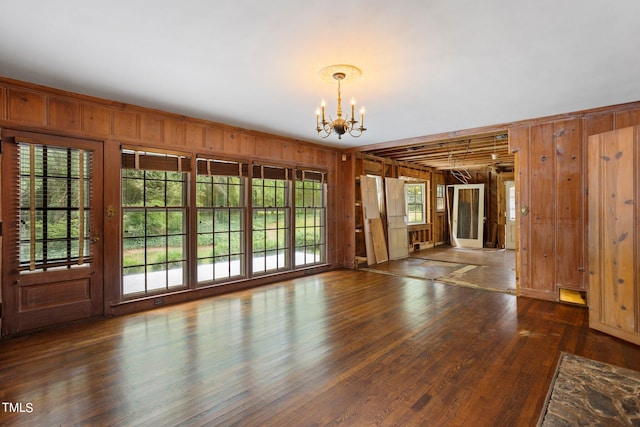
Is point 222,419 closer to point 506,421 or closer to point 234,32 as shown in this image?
point 506,421

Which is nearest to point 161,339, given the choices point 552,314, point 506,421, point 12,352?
point 12,352

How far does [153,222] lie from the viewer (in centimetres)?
452

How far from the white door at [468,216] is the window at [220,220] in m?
7.82

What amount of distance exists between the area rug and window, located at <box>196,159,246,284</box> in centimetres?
434

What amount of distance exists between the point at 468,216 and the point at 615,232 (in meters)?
7.47

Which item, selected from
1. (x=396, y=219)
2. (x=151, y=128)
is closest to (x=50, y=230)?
(x=151, y=128)

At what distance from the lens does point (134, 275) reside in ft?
14.3

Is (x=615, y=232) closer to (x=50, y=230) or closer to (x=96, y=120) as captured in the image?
(x=96, y=120)

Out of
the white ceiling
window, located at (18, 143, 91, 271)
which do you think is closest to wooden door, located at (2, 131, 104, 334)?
window, located at (18, 143, 91, 271)

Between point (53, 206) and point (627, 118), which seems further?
point (627, 118)

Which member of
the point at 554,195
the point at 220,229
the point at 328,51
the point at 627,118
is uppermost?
the point at 328,51

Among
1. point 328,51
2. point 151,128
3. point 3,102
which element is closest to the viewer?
point 328,51

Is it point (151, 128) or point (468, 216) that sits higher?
point (151, 128)

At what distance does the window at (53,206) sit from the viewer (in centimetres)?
353
